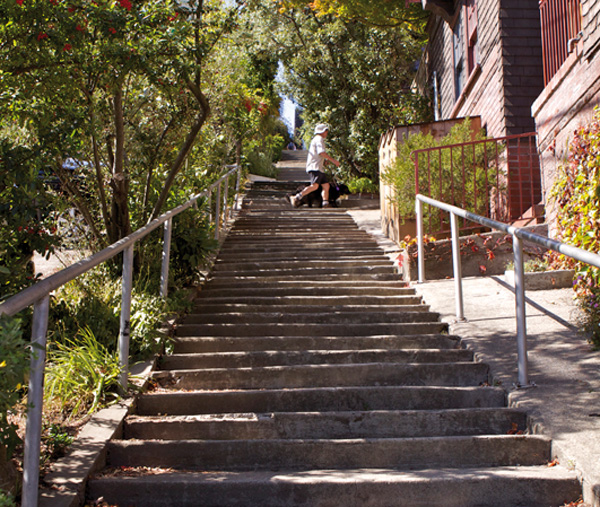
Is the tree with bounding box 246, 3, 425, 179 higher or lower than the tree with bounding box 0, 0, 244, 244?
higher

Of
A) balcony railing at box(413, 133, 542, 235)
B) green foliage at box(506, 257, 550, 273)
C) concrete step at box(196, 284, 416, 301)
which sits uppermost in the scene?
balcony railing at box(413, 133, 542, 235)

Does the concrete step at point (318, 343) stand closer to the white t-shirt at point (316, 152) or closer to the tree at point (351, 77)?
the white t-shirt at point (316, 152)

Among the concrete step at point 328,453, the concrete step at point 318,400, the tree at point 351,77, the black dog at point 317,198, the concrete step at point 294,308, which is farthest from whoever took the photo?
the tree at point 351,77

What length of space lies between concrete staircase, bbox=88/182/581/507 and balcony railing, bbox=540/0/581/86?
340 centimetres

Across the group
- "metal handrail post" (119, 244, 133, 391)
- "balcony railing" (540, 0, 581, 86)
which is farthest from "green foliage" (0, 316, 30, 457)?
"balcony railing" (540, 0, 581, 86)

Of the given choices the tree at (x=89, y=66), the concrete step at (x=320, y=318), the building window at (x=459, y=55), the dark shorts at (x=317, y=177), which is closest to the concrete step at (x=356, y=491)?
the tree at (x=89, y=66)

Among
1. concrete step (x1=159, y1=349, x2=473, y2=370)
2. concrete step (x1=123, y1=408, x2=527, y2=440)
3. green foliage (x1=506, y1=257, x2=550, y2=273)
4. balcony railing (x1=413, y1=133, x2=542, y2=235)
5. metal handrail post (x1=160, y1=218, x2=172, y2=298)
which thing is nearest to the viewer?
concrete step (x1=123, y1=408, x2=527, y2=440)

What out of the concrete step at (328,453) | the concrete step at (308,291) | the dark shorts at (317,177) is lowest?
the concrete step at (328,453)

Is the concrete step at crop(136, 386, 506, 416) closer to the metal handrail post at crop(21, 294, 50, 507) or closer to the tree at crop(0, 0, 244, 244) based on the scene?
the metal handrail post at crop(21, 294, 50, 507)

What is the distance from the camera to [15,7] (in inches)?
154

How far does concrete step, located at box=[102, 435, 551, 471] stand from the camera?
3314mm

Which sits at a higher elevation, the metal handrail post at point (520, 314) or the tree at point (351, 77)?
the tree at point (351, 77)

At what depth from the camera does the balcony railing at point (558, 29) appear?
6781mm

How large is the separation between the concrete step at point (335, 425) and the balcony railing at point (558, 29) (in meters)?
4.38
